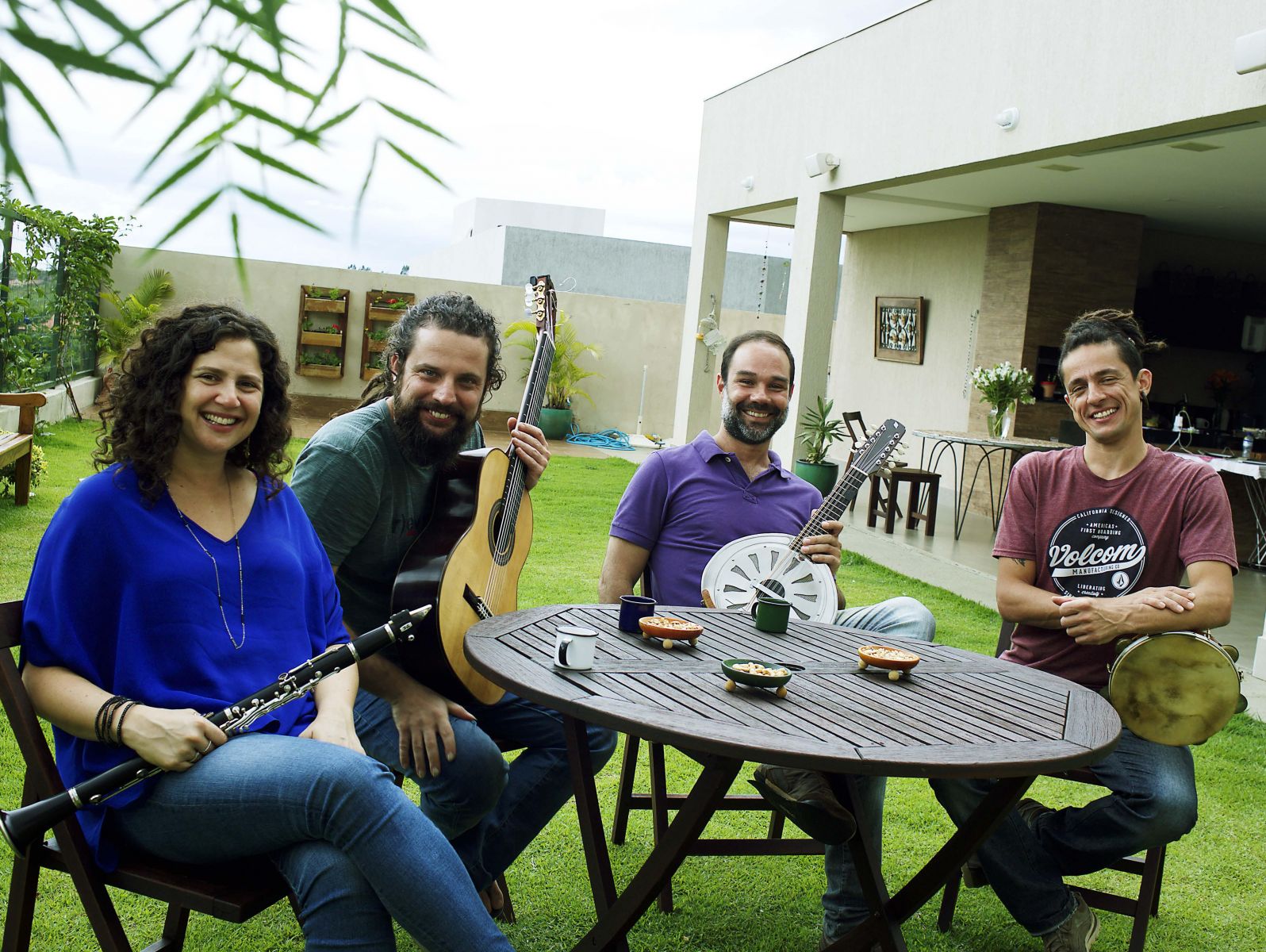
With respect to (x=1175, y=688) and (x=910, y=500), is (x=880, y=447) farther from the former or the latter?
(x=910, y=500)

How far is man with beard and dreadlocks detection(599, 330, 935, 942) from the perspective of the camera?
2.88 metres

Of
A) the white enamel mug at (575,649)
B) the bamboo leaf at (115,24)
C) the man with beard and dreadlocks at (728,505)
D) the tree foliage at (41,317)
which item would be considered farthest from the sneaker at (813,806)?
the tree foliage at (41,317)

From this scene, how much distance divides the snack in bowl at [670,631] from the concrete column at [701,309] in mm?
9462

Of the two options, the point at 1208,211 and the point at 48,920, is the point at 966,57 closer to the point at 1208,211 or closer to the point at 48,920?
the point at 1208,211

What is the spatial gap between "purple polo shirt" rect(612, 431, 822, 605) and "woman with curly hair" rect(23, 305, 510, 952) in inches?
44.6

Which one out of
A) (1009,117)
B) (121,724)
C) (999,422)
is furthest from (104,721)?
(999,422)

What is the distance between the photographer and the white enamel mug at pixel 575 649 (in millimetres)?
2002

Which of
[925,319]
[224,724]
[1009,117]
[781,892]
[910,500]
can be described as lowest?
[781,892]

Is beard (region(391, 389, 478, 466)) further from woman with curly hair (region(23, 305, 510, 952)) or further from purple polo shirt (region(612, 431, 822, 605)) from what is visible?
purple polo shirt (region(612, 431, 822, 605))

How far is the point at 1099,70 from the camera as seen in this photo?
227 inches

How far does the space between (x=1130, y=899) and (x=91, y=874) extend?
2168mm

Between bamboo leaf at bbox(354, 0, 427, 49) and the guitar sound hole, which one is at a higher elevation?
bamboo leaf at bbox(354, 0, 427, 49)

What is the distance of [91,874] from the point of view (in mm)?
1624

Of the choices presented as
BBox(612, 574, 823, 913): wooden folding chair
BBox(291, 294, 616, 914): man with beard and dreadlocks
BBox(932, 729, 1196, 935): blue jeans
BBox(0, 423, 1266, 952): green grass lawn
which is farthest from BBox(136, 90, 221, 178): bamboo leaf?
BBox(932, 729, 1196, 935): blue jeans
